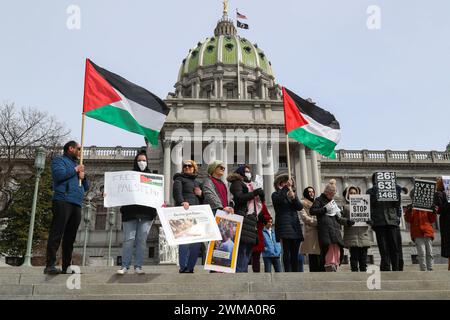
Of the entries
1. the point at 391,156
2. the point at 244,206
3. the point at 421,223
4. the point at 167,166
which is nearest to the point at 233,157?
the point at 167,166

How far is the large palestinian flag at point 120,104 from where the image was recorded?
8578 millimetres

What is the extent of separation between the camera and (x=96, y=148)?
44.0m

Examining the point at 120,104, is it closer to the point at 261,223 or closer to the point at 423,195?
the point at 261,223

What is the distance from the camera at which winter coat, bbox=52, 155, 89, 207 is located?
22.7 ft

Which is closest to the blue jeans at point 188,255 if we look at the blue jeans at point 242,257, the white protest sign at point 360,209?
the blue jeans at point 242,257

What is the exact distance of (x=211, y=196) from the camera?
303 inches

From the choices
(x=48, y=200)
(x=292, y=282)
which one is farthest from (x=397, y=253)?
(x=48, y=200)

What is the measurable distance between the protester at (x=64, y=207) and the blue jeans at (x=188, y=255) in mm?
1841

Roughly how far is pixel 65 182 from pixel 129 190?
1.06 meters

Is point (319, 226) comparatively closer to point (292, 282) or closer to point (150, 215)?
point (292, 282)

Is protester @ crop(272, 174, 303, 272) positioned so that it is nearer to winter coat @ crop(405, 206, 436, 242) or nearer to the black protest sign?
the black protest sign

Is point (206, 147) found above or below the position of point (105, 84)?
above
